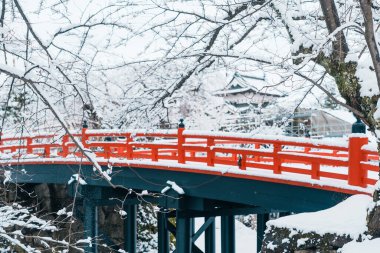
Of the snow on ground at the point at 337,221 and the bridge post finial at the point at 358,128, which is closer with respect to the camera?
the snow on ground at the point at 337,221

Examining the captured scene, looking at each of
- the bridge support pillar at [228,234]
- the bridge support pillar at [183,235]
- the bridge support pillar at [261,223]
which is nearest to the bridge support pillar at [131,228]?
the bridge support pillar at [228,234]

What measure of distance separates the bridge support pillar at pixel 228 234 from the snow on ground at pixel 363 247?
6.61 metres

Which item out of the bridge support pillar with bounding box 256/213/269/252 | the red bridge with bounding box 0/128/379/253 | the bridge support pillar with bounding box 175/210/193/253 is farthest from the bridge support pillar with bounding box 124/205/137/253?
the bridge support pillar with bounding box 175/210/193/253

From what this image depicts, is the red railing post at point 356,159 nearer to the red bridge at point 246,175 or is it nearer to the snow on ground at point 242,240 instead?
the red bridge at point 246,175

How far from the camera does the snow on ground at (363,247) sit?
16.7 feet

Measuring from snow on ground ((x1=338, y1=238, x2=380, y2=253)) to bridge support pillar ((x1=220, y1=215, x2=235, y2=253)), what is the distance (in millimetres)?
6607

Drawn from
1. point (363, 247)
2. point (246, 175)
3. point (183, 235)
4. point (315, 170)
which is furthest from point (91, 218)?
point (363, 247)

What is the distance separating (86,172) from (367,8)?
9223mm

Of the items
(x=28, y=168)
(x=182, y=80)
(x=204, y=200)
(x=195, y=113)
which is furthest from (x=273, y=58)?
(x=195, y=113)

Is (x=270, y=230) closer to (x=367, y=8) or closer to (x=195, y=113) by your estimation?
(x=367, y=8)

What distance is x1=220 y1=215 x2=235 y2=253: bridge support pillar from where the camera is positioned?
39.2 feet

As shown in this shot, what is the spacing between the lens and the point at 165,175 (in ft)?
35.4

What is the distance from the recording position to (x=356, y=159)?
288 inches

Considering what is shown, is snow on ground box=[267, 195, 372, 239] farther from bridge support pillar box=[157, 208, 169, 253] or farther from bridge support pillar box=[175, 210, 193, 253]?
bridge support pillar box=[157, 208, 169, 253]
